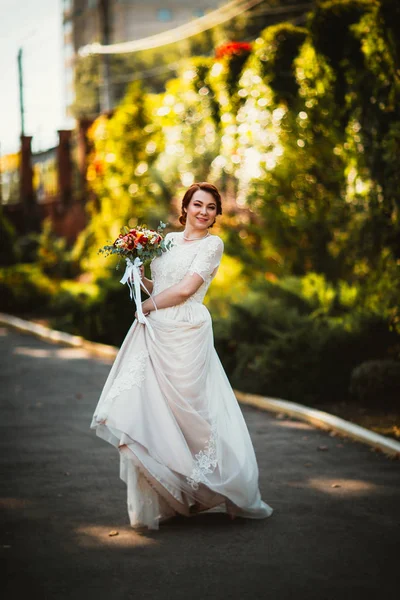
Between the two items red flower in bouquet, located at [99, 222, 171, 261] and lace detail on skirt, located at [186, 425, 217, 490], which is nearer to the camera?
lace detail on skirt, located at [186, 425, 217, 490]

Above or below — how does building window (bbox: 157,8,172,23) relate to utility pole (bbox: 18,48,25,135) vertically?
above

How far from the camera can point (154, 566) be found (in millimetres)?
5164

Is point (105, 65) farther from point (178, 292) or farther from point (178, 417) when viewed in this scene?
point (178, 417)

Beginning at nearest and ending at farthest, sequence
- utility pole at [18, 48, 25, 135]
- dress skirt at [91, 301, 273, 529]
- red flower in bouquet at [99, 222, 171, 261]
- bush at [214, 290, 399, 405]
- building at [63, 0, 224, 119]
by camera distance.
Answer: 1. dress skirt at [91, 301, 273, 529]
2. red flower in bouquet at [99, 222, 171, 261]
3. bush at [214, 290, 399, 405]
4. utility pole at [18, 48, 25, 135]
5. building at [63, 0, 224, 119]

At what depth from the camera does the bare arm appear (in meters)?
6.01

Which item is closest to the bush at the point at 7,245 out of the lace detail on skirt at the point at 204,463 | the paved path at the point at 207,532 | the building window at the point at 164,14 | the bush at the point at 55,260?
the bush at the point at 55,260

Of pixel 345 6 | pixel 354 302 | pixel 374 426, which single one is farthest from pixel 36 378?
pixel 345 6

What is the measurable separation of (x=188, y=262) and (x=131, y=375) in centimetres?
84

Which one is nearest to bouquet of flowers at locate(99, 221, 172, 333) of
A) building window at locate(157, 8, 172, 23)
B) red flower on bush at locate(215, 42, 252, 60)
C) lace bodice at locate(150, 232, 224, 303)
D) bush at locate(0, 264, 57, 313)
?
lace bodice at locate(150, 232, 224, 303)

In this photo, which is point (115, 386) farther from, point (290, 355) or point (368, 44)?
point (368, 44)

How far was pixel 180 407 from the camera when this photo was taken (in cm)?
596

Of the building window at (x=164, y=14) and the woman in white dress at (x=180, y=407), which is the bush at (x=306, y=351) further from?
the building window at (x=164, y=14)

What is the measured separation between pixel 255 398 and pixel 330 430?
1.93 meters

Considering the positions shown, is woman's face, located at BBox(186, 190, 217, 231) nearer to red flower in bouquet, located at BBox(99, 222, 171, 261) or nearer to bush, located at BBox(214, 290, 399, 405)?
red flower in bouquet, located at BBox(99, 222, 171, 261)
